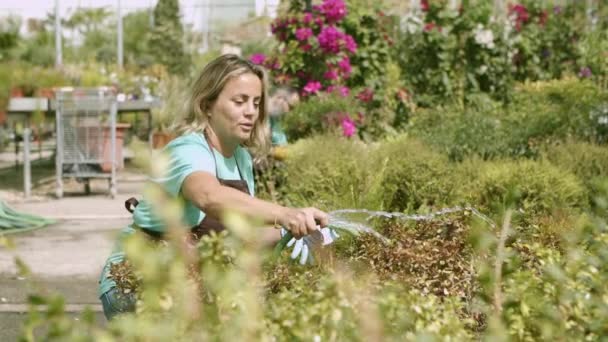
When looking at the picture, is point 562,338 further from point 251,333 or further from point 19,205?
Result: point 19,205

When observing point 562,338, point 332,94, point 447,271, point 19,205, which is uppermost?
point 562,338

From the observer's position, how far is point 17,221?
29.4ft

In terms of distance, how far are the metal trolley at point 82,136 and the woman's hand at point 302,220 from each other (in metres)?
8.21

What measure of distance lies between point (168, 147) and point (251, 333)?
158 centimetres

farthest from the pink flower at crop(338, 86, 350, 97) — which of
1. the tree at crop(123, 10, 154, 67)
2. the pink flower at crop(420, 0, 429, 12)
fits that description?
the tree at crop(123, 10, 154, 67)

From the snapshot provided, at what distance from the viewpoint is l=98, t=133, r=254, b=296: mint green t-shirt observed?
3.21 meters

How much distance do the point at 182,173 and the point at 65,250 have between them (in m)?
4.87

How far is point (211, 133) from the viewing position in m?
3.47

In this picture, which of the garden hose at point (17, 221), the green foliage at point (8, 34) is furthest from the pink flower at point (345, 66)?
the green foliage at point (8, 34)

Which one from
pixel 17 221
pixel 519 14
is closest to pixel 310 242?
pixel 17 221

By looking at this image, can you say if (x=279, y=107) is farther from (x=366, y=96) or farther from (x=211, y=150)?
(x=211, y=150)

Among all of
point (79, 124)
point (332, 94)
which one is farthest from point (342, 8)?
point (79, 124)

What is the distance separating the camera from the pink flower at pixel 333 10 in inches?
444

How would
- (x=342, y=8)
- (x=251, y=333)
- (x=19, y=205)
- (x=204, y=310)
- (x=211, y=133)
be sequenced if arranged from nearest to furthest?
(x=251, y=333)
(x=204, y=310)
(x=211, y=133)
(x=19, y=205)
(x=342, y=8)
